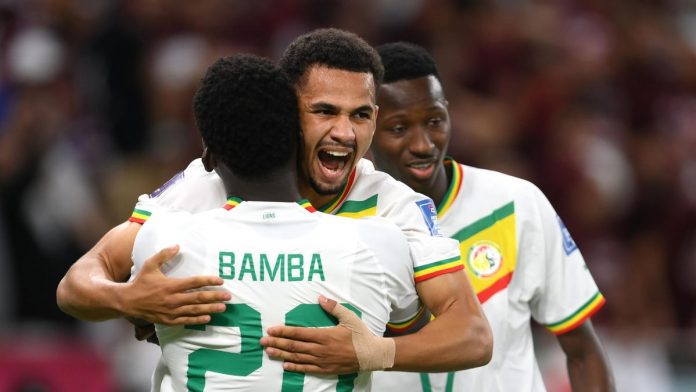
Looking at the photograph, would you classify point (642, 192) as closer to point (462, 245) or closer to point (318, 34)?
point (462, 245)

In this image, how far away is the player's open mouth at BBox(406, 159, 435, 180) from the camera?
4.05 metres

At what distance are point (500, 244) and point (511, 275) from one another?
0.38 ft

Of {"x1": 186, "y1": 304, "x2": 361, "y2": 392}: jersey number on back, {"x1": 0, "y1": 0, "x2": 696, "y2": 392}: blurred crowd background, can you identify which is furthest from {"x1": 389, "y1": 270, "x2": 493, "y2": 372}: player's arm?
{"x1": 0, "y1": 0, "x2": 696, "y2": 392}: blurred crowd background

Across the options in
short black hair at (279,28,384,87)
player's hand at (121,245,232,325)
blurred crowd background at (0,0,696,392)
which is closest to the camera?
player's hand at (121,245,232,325)

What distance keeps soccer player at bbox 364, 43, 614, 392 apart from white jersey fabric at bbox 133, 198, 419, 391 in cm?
82

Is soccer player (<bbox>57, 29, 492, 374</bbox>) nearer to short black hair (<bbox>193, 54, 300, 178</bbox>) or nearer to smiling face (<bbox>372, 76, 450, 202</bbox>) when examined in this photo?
short black hair (<bbox>193, 54, 300, 178</bbox>)

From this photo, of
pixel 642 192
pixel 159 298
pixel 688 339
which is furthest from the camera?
pixel 642 192

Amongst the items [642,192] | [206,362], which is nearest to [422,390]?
[206,362]

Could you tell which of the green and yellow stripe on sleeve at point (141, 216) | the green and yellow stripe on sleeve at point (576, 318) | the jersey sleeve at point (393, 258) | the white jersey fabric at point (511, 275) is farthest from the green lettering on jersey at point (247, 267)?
the green and yellow stripe on sleeve at point (576, 318)

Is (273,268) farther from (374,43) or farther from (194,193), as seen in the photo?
(374,43)

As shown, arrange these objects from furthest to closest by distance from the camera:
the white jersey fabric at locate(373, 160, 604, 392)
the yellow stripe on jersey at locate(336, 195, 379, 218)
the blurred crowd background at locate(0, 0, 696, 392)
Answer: the blurred crowd background at locate(0, 0, 696, 392), the white jersey fabric at locate(373, 160, 604, 392), the yellow stripe on jersey at locate(336, 195, 379, 218)

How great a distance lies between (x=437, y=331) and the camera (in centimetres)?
318

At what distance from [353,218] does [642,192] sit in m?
5.50

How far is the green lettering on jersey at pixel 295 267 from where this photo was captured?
310 cm
